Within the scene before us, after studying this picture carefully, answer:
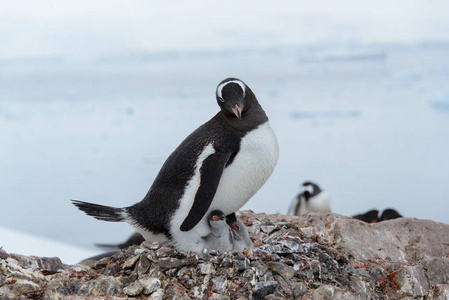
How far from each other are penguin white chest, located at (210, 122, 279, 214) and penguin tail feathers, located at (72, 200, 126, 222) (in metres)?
0.40

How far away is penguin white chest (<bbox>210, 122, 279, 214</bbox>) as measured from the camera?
8.01ft

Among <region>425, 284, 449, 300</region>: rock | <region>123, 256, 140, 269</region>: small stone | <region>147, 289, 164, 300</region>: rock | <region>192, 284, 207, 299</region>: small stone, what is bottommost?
<region>147, 289, 164, 300</region>: rock

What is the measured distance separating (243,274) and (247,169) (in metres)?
0.43

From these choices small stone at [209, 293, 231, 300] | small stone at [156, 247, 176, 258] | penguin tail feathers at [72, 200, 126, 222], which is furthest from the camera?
penguin tail feathers at [72, 200, 126, 222]

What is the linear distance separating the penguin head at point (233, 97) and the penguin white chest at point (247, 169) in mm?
121

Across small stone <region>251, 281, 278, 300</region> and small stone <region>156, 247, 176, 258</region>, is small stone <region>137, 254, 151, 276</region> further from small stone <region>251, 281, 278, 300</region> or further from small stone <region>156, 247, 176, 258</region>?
small stone <region>251, 281, 278, 300</region>

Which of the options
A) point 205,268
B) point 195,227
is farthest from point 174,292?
point 195,227

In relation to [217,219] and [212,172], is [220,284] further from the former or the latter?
[212,172]

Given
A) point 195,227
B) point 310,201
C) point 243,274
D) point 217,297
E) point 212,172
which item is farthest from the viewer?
point 310,201

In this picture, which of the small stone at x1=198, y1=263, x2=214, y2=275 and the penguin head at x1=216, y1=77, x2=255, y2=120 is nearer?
the small stone at x1=198, y1=263, x2=214, y2=275

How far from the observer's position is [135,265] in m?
2.38

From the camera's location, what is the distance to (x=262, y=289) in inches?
85.4

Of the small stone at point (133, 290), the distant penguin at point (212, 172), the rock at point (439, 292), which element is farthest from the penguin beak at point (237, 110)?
the rock at point (439, 292)

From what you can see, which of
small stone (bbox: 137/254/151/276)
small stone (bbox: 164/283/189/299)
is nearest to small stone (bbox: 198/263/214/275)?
small stone (bbox: 164/283/189/299)
